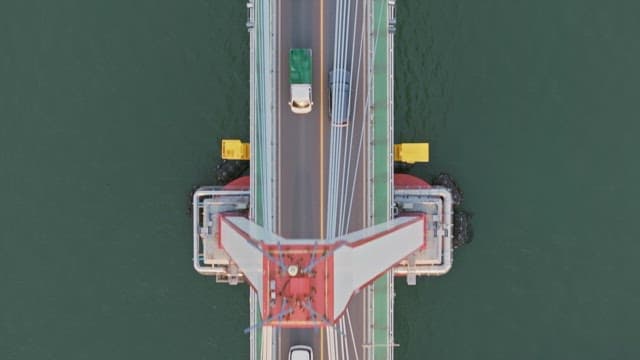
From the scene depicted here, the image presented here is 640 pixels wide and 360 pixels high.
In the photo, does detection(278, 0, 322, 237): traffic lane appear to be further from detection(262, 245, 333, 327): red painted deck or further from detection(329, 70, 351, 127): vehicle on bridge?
detection(262, 245, 333, 327): red painted deck

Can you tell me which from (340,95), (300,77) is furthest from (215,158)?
(340,95)

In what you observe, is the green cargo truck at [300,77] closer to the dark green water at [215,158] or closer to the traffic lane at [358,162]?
the traffic lane at [358,162]

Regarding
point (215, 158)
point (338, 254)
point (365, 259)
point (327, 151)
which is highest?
point (327, 151)

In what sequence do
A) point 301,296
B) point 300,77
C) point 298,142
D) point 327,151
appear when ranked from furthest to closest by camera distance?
point 298,142 → point 327,151 → point 300,77 → point 301,296

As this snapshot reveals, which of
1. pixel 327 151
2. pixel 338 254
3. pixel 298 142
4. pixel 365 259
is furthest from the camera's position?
pixel 298 142

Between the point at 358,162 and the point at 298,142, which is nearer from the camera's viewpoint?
the point at 358,162

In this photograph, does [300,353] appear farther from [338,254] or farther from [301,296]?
[338,254]

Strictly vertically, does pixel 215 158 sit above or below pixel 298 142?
below
